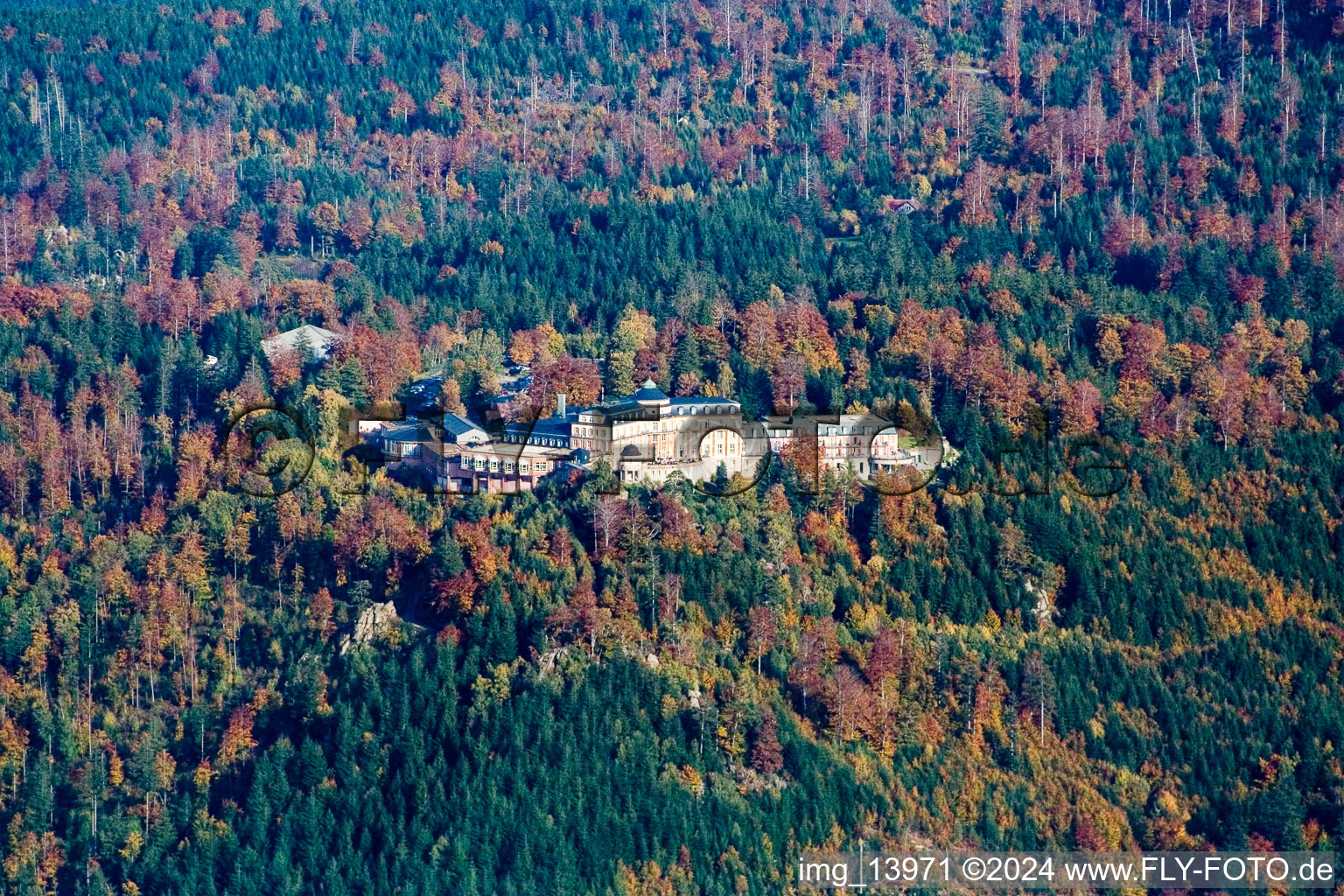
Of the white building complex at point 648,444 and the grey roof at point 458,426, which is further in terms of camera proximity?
the grey roof at point 458,426

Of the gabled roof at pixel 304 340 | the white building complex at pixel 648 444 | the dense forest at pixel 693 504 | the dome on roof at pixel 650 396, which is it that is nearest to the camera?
the dense forest at pixel 693 504

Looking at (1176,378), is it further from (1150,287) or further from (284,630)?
(284,630)

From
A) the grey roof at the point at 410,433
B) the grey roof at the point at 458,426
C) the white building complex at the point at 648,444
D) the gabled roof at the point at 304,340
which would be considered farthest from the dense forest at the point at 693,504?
the grey roof at the point at 458,426

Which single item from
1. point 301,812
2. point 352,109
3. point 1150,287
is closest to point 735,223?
point 1150,287

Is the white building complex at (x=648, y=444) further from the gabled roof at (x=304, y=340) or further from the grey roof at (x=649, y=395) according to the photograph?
the gabled roof at (x=304, y=340)

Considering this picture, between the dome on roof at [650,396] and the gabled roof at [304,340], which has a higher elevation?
the gabled roof at [304,340]
